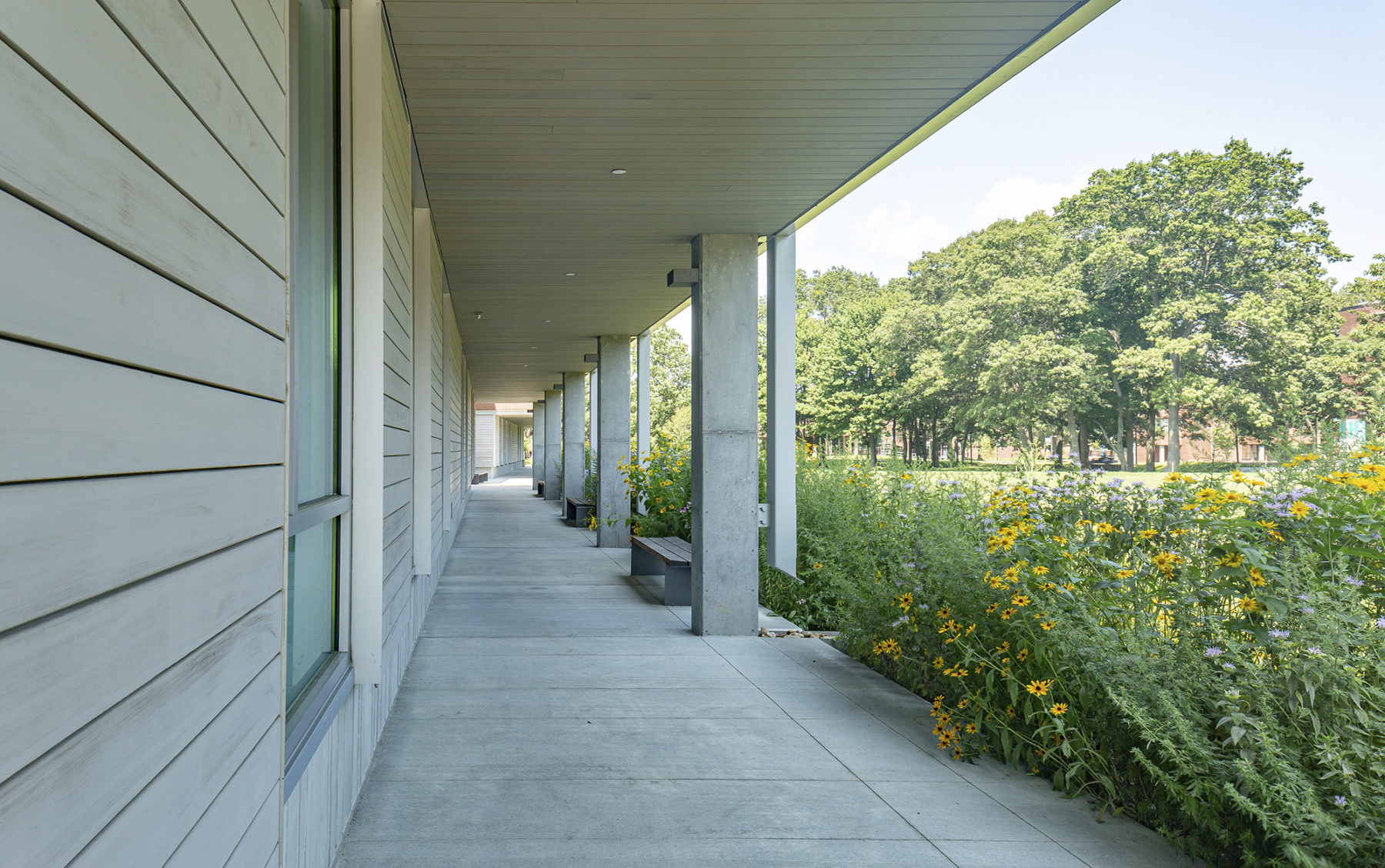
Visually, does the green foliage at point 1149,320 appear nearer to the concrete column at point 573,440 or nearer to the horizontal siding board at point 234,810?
the concrete column at point 573,440

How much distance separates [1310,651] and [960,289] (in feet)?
140

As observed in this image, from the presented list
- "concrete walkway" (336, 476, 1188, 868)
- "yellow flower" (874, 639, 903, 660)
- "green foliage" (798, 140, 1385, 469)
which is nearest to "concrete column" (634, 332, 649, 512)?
"concrete walkway" (336, 476, 1188, 868)

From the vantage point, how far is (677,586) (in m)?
7.66

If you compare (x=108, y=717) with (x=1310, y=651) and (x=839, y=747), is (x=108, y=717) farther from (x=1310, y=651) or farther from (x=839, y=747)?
(x=839, y=747)

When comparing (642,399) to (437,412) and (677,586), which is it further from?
(677,586)

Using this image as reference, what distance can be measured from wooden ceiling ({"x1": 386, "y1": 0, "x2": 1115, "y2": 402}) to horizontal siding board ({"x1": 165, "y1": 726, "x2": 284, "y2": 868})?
2.47 meters

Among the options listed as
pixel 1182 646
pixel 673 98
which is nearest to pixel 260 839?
pixel 1182 646

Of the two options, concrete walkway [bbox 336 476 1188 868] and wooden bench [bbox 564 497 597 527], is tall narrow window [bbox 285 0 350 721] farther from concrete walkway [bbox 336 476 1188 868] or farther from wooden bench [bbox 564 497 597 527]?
wooden bench [bbox 564 497 597 527]

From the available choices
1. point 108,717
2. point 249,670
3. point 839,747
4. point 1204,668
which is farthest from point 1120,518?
point 108,717

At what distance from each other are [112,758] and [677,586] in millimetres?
6779

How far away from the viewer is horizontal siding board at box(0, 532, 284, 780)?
29.9 inches

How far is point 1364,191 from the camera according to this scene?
149ft

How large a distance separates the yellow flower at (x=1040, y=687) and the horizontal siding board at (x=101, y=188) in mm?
3014

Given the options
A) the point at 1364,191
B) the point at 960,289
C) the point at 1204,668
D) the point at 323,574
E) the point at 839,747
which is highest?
the point at 1364,191
